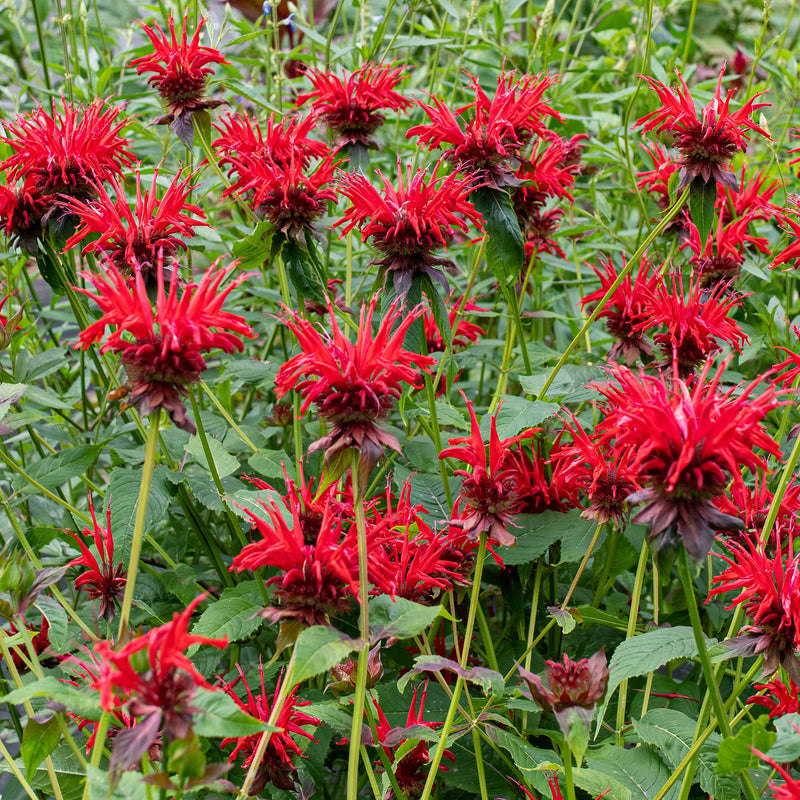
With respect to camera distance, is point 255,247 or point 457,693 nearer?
point 457,693

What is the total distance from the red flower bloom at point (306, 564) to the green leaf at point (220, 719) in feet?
0.46

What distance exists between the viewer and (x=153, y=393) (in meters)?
0.72

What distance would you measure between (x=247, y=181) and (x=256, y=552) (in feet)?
1.99

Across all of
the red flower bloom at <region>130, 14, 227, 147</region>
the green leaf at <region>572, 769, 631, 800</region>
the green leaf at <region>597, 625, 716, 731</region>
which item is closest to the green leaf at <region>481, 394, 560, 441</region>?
the green leaf at <region>597, 625, 716, 731</region>

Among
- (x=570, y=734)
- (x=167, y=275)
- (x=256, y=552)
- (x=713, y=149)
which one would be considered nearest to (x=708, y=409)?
(x=570, y=734)

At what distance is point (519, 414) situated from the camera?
3.42 ft

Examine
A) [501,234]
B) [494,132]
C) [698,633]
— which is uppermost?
[494,132]

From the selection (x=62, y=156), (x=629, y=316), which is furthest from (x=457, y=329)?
(x=62, y=156)

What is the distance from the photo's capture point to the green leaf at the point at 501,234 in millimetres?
1051

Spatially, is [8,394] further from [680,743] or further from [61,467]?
[680,743]

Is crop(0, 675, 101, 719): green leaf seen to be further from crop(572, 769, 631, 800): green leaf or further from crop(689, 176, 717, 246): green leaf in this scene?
crop(689, 176, 717, 246): green leaf

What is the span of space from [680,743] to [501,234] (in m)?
0.61

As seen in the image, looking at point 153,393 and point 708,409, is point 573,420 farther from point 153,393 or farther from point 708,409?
point 153,393

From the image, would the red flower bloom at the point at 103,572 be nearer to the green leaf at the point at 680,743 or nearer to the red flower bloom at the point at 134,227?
the red flower bloom at the point at 134,227
